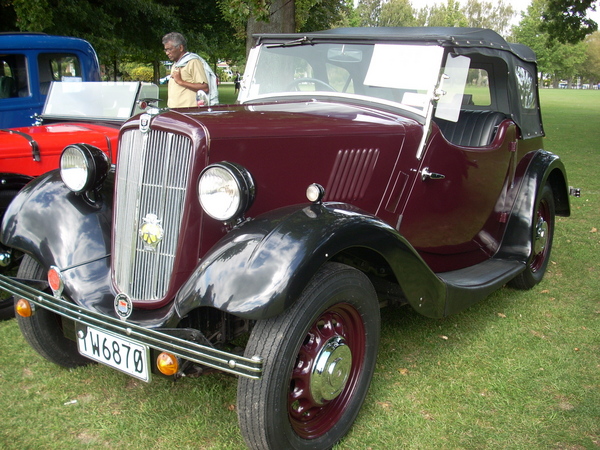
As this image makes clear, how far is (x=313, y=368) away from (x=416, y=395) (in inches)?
32.8

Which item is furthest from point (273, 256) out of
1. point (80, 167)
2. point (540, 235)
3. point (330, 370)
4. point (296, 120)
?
point (540, 235)

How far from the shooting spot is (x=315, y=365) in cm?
235

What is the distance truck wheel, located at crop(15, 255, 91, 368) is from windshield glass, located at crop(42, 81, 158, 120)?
8.67 feet

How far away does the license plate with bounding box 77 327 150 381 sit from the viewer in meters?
2.26

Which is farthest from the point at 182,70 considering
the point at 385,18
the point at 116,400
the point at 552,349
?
the point at 385,18

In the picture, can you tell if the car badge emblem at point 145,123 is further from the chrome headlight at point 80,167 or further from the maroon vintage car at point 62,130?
the maroon vintage car at point 62,130

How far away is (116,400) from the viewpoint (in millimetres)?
2826

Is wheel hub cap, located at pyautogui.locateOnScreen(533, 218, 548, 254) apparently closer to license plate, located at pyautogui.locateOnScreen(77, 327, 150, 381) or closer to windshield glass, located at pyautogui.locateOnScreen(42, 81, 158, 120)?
license plate, located at pyautogui.locateOnScreen(77, 327, 150, 381)

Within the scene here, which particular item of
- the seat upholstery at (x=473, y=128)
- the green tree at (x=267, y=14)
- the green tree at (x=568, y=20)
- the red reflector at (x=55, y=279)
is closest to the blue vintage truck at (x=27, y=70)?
the green tree at (x=267, y=14)

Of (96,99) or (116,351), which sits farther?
(96,99)

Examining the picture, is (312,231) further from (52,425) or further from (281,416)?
(52,425)

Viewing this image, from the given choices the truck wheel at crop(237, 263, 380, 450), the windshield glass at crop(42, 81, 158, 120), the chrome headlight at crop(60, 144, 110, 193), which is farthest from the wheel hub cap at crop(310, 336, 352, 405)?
the windshield glass at crop(42, 81, 158, 120)

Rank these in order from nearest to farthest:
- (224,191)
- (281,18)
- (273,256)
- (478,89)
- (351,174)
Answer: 1. (273,256)
2. (224,191)
3. (351,174)
4. (478,89)
5. (281,18)

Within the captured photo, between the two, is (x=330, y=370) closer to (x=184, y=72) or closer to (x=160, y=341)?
(x=160, y=341)
